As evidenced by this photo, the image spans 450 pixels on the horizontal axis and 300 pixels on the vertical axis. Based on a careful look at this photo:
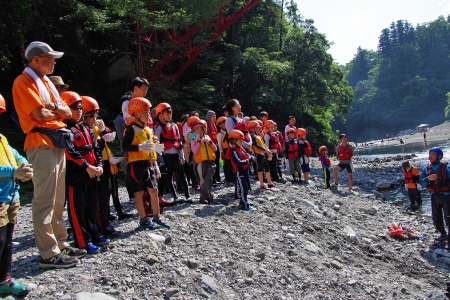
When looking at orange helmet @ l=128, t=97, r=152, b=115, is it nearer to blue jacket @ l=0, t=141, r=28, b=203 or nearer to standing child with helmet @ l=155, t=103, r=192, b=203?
standing child with helmet @ l=155, t=103, r=192, b=203

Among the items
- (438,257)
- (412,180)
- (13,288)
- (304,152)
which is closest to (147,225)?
(13,288)

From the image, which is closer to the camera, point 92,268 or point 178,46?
point 92,268

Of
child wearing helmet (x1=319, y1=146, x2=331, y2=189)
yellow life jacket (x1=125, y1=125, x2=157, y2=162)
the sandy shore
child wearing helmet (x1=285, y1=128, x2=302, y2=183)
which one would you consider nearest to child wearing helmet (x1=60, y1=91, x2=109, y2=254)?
yellow life jacket (x1=125, y1=125, x2=157, y2=162)

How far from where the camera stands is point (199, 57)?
25.1 metres

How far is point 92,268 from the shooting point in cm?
397

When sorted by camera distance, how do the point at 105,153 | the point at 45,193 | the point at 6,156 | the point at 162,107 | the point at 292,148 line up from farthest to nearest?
the point at 292,148 → the point at 162,107 → the point at 105,153 → the point at 45,193 → the point at 6,156

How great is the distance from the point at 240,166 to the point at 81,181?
3584 mm

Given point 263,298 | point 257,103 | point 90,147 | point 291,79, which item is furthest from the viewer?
point 291,79

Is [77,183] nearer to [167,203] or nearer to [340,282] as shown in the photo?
[167,203]

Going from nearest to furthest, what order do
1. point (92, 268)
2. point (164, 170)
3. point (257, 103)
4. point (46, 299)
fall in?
1. point (46, 299)
2. point (92, 268)
3. point (164, 170)
4. point (257, 103)

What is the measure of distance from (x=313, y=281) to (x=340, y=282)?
1.40 ft

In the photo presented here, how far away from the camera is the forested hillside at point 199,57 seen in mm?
15016

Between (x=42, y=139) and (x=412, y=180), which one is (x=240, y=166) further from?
(x=412, y=180)

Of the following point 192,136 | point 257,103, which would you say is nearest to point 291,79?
point 257,103
